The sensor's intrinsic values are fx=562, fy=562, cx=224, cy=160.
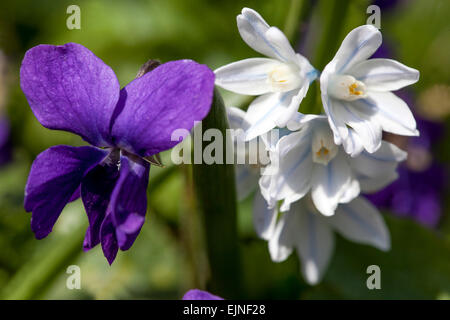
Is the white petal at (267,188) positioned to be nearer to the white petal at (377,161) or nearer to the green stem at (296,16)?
the white petal at (377,161)

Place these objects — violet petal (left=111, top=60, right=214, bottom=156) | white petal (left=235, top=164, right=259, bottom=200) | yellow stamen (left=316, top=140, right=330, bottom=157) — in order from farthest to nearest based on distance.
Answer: white petal (left=235, top=164, right=259, bottom=200)
yellow stamen (left=316, top=140, right=330, bottom=157)
violet petal (left=111, top=60, right=214, bottom=156)

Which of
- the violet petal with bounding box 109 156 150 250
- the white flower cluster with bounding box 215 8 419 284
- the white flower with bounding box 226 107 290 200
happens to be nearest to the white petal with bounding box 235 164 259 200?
the white flower with bounding box 226 107 290 200

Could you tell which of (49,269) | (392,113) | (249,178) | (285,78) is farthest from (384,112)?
(49,269)

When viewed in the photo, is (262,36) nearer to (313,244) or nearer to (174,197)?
(313,244)

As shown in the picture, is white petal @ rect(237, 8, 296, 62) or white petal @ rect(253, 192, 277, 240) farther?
white petal @ rect(253, 192, 277, 240)

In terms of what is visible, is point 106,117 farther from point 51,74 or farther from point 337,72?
point 337,72

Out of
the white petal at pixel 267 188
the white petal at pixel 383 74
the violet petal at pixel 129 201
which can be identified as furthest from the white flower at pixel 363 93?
the violet petal at pixel 129 201

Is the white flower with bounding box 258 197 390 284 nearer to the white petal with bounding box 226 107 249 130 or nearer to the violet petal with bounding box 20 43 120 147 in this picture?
the white petal with bounding box 226 107 249 130
